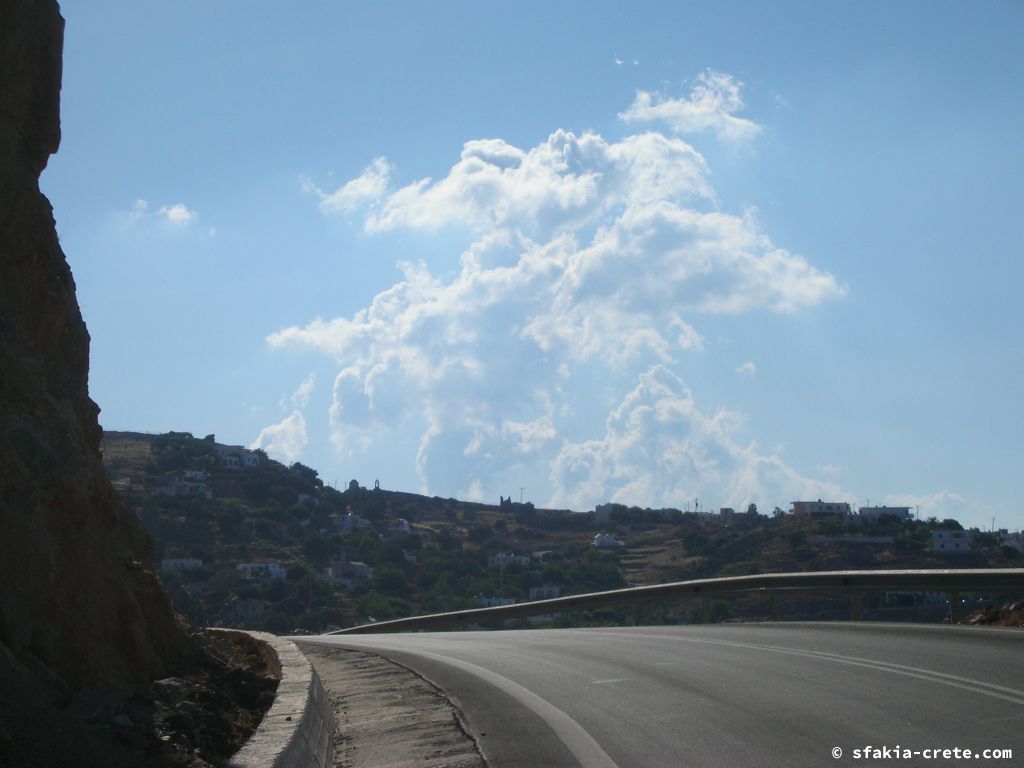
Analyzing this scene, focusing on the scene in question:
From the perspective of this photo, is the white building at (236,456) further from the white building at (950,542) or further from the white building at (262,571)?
the white building at (950,542)

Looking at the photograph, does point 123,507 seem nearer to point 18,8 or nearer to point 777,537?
point 18,8

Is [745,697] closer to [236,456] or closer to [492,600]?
[492,600]

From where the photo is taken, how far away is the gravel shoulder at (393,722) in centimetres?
799

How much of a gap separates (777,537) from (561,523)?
131 feet

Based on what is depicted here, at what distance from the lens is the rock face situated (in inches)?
264

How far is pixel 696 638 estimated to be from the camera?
1669 centimetres

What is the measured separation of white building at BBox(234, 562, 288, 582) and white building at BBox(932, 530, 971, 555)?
2727cm

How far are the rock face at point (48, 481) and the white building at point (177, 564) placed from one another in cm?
3490

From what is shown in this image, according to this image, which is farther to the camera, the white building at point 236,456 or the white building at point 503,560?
the white building at point 236,456

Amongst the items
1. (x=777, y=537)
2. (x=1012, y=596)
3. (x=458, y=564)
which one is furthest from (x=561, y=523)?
(x=1012, y=596)

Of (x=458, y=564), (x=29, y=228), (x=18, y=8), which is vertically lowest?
(x=458, y=564)

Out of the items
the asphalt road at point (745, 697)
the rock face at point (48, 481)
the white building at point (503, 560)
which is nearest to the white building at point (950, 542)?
the asphalt road at point (745, 697)

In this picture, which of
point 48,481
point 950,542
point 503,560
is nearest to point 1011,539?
point 950,542

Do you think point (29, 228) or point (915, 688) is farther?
point (915, 688)
